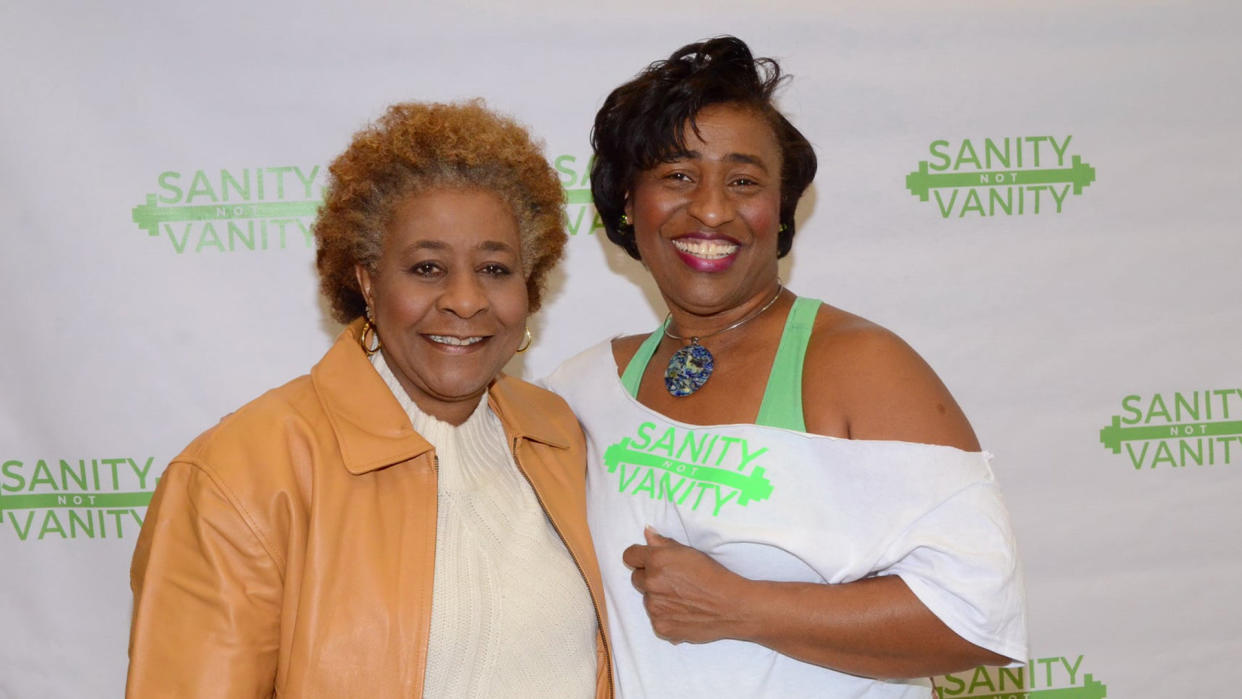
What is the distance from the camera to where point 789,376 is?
168cm

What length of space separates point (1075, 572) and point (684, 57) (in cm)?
170

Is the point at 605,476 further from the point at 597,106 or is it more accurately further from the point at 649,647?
the point at 597,106

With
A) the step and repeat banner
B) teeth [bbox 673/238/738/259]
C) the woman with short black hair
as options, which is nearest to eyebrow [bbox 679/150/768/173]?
the woman with short black hair

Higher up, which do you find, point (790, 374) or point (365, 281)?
point (365, 281)

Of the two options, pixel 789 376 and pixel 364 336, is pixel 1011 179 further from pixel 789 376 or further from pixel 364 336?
pixel 364 336

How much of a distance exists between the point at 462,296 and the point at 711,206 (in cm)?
45

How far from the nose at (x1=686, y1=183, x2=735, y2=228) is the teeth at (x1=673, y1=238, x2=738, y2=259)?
45 millimetres

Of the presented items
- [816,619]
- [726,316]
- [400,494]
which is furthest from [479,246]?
[816,619]

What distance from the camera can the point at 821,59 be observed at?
2.56 metres

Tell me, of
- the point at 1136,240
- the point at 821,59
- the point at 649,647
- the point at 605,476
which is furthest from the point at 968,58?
the point at 649,647

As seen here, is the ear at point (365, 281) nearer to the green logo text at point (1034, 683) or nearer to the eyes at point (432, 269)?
the eyes at point (432, 269)

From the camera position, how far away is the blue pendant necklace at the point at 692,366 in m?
1.81

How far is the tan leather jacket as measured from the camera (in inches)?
55.6

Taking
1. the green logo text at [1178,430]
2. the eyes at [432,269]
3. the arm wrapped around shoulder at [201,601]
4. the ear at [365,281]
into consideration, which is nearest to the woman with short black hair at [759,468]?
the eyes at [432,269]
